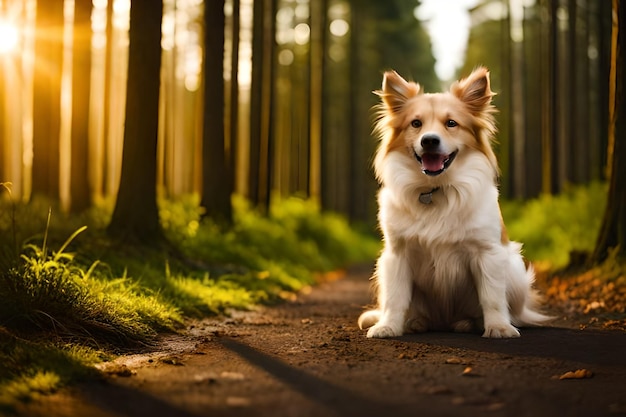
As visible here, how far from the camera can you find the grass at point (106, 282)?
4.91m

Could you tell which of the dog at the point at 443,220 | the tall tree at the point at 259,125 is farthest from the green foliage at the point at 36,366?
the tall tree at the point at 259,125

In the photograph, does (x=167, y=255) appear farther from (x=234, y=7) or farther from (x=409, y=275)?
(x=234, y=7)

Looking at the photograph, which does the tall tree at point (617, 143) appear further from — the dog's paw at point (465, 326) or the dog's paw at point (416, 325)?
the dog's paw at point (416, 325)

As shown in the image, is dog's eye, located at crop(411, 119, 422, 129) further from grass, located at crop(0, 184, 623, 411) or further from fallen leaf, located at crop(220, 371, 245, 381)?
grass, located at crop(0, 184, 623, 411)

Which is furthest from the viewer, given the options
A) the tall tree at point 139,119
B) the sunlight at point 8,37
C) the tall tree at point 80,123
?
the sunlight at point 8,37

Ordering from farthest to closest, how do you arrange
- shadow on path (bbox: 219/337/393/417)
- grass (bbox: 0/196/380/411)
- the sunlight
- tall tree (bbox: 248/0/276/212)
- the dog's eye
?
the sunlight → tall tree (bbox: 248/0/276/212) → the dog's eye → grass (bbox: 0/196/380/411) → shadow on path (bbox: 219/337/393/417)

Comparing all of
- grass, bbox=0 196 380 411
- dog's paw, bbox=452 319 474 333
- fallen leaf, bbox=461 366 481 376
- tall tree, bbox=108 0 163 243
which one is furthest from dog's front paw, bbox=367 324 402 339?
tall tree, bbox=108 0 163 243

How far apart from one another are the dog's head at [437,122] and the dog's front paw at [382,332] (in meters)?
1.40

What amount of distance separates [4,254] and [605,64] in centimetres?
1877

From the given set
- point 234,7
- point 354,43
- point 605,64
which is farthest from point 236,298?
point 354,43

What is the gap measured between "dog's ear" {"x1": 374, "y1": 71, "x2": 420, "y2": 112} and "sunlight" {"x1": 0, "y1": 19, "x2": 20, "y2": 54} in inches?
732

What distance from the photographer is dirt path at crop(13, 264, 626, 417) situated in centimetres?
381

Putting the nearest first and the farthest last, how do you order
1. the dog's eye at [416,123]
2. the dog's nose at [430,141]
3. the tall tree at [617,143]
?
the dog's nose at [430,141]
the dog's eye at [416,123]
the tall tree at [617,143]

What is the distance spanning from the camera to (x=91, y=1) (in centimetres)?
1316
